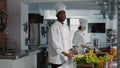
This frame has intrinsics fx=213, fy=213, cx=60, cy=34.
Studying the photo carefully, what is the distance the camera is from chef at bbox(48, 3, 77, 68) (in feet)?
8.91

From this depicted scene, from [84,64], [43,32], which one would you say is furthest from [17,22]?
[84,64]

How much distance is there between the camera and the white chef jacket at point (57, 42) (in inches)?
108

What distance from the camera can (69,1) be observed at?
391 centimetres

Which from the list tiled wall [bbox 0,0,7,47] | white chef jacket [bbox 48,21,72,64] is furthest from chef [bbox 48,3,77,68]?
tiled wall [bbox 0,0,7,47]

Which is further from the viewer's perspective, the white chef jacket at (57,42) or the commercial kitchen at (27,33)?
the commercial kitchen at (27,33)

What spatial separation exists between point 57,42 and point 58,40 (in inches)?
2.2

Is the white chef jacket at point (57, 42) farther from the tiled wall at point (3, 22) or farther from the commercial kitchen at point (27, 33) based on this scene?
the tiled wall at point (3, 22)

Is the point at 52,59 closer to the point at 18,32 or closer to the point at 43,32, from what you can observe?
the point at 18,32

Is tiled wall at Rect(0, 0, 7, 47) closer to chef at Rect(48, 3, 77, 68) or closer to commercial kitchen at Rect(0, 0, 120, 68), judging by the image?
commercial kitchen at Rect(0, 0, 120, 68)

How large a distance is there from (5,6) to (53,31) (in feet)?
5.85

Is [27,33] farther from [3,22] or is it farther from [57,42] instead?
[57,42]

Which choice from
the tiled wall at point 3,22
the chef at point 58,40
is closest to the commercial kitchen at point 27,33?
the tiled wall at point 3,22

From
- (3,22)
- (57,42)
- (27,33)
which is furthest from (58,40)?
(27,33)

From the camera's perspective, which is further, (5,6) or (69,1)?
(5,6)
